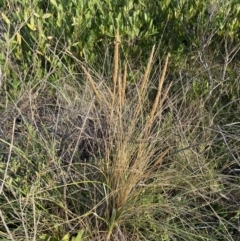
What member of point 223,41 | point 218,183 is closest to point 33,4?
point 223,41

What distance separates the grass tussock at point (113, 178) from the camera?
1.98 metres

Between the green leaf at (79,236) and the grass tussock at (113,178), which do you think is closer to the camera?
the green leaf at (79,236)

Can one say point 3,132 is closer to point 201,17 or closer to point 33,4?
point 33,4

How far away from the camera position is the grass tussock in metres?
1.98

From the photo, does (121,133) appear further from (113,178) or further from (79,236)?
(79,236)

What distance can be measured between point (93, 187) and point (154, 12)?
1175 millimetres

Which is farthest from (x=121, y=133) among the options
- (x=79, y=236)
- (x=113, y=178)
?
(x=79, y=236)

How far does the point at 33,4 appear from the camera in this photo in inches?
100

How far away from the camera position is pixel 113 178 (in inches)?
79.2

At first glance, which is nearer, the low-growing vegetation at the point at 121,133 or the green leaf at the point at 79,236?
the green leaf at the point at 79,236

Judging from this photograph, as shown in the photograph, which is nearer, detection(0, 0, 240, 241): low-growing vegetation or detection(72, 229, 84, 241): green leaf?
detection(72, 229, 84, 241): green leaf

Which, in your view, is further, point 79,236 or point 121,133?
point 121,133

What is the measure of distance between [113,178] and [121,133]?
0.60ft

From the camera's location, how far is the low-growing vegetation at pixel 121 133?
1993 millimetres
